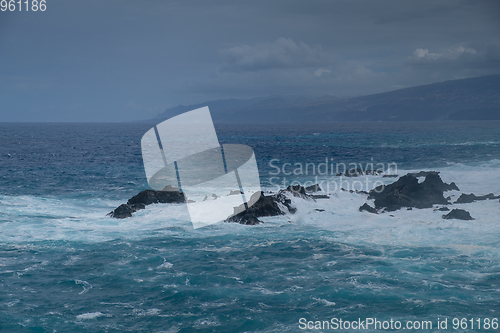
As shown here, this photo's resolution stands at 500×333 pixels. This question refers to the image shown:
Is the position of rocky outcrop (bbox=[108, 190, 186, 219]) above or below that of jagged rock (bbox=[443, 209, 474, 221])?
above

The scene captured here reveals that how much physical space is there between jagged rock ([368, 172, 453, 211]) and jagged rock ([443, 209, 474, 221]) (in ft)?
9.65

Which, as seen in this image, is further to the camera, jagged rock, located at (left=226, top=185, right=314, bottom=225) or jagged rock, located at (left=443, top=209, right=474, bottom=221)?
jagged rock, located at (left=226, top=185, right=314, bottom=225)

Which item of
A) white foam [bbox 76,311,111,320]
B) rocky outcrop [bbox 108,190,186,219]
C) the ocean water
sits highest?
rocky outcrop [bbox 108,190,186,219]

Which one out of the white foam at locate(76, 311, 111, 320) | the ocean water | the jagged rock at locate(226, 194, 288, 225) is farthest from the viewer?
the jagged rock at locate(226, 194, 288, 225)

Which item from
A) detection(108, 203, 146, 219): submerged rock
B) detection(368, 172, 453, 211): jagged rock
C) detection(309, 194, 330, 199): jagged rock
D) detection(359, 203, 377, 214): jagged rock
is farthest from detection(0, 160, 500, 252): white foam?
detection(368, 172, 453, 211): jagged rock

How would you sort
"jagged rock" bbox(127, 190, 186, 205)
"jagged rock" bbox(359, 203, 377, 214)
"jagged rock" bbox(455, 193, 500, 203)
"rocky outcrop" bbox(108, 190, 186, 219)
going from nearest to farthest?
"rocky outcrop" bbox(108, 190, 186, 219), "jagged rock" bbox(359, 203, 377, 214), "jagged rock" bbox(455, 193, 500, 203), "jagged rock" bbox(127, 190, 186, 205)

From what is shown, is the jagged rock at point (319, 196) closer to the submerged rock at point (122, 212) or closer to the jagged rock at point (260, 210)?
the jagged rock at point (260, 210)

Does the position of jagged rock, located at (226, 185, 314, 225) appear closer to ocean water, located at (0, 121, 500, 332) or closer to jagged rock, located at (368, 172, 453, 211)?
ocean water, located at (0, 121, 500, 332)

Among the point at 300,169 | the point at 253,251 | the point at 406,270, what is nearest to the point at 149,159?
the point at 300,169

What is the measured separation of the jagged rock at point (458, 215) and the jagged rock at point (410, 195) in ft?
9.65

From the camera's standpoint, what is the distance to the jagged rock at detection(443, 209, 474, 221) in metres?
24.0

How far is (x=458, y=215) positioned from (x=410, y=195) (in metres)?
4.94

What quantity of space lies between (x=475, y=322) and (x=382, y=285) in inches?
137

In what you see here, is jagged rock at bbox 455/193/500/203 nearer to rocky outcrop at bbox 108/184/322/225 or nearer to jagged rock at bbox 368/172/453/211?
jagged rock at bbox 368/172/453/211
